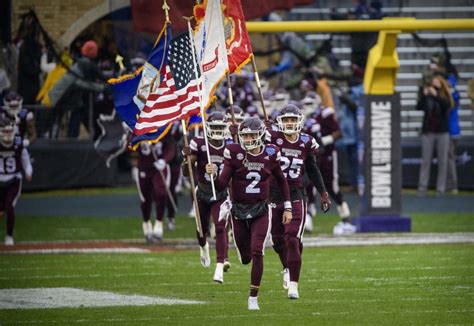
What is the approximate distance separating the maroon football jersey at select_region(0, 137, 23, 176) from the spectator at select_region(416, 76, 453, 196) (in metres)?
8.85

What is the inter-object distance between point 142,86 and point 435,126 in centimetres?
1134

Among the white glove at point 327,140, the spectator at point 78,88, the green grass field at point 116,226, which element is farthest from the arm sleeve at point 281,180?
the spectator at point 78,88

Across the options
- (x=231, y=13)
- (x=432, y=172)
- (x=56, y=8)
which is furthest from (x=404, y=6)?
(x=231, y=13)

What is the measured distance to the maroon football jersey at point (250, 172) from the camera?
44.1ft

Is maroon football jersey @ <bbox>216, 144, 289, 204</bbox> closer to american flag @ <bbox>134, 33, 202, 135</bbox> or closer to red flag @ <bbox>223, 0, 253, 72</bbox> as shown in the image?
american flag @ <bbox>134, 33, 202, 135</bbox>

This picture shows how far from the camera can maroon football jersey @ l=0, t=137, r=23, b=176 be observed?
63.7 feet

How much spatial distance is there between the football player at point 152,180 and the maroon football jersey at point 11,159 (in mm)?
1640

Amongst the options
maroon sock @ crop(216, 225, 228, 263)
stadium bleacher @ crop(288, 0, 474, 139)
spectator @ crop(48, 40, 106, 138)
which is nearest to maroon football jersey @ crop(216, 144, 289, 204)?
maroon sock @ crop(216, 225, 228, 263)

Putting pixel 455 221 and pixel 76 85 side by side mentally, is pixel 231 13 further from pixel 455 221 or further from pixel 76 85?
pixel 76 85

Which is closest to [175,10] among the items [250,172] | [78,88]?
[250,172]

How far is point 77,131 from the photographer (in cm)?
2698

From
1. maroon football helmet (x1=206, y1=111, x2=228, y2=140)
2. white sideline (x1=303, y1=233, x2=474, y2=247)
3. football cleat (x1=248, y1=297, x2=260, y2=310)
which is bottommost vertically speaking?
white sideline (x1=303, y1=233, x2=474, y2=247)

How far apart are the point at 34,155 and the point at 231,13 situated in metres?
10.9

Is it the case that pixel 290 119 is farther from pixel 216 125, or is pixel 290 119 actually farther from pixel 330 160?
pixel 330 160
